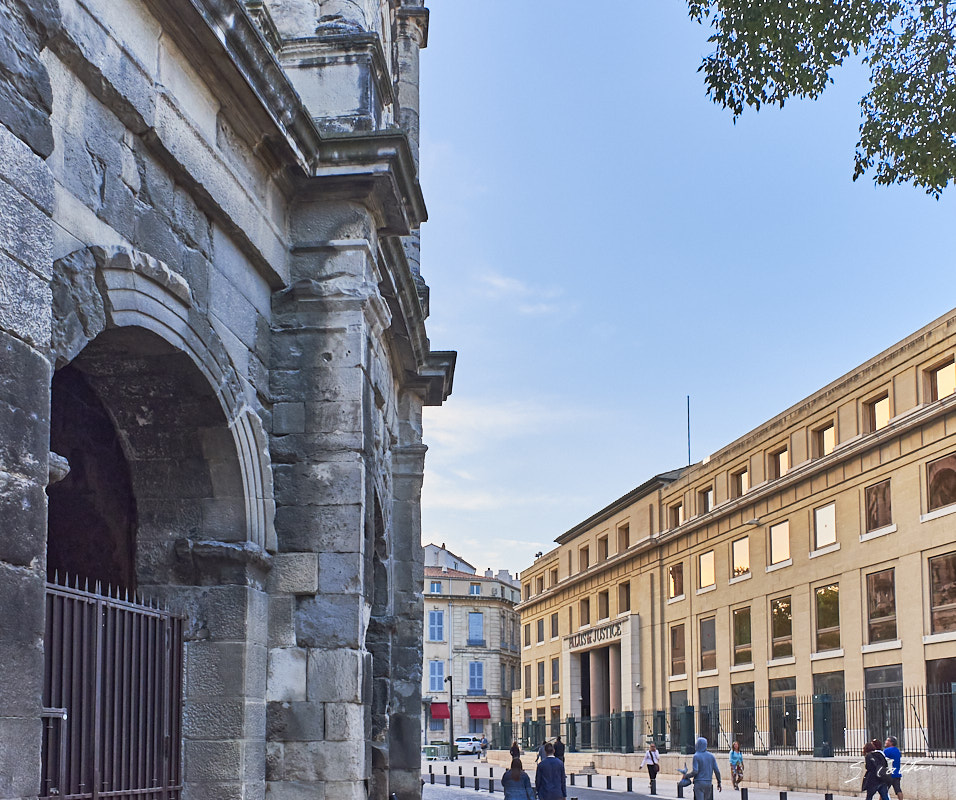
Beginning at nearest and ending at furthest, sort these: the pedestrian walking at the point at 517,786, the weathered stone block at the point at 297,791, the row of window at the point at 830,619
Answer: the weathered stone block at the point at 297,791 < the pedestrian walking at the point at 517,786 < the row of window at the point at 830,619

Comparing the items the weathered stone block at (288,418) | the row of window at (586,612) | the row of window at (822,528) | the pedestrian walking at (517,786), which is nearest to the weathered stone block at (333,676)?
the weathered stone block at (288,418)

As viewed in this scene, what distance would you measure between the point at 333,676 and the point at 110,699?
6.49 ft

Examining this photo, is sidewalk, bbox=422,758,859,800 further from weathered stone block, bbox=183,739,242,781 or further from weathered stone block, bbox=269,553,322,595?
weathered stone block, bbox=183,739,242,781

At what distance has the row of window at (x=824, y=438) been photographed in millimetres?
27375

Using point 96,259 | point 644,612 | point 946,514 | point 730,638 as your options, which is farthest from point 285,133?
point 644,612

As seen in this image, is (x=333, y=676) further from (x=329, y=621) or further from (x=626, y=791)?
(x=626, y=791)

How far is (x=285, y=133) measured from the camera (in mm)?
8703

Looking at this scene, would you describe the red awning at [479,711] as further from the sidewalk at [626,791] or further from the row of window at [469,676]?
the sidewalk at [626,791]

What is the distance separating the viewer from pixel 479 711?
81625mm

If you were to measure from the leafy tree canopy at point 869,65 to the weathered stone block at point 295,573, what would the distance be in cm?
457

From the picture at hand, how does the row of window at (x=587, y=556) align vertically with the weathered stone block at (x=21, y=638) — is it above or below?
above

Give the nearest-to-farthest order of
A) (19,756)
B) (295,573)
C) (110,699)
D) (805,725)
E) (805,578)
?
1. (19,756)
2. (110,699)
3. (295,573)
4. (805,725)
5. (805,578)

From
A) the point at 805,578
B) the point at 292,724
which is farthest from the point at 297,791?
the point at 805,578

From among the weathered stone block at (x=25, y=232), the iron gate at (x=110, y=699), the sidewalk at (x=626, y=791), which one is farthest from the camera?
the sidewalk at (x=626, y=791)
